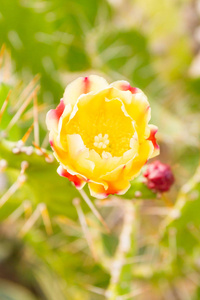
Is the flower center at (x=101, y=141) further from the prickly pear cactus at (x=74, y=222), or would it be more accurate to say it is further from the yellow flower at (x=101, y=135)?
the prickly pear cactus at (x=74, y=222)

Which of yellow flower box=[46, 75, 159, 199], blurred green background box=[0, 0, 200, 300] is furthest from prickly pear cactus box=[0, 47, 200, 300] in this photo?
yellow flower box=[46, 75, 159, 199]

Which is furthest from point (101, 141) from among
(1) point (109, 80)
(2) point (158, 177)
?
(1) point (109, 80)

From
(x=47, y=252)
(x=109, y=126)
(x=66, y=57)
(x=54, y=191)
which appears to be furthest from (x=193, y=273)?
(x=109, y=126)

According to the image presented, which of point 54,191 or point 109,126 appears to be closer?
point 109,126

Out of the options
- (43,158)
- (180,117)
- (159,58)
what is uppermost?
(43,158)

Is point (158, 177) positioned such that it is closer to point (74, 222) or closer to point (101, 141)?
point (101, 141)

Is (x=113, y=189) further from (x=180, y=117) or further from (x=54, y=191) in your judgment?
(x=180, y=117)

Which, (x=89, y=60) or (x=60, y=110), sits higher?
(x=60, y=110)
